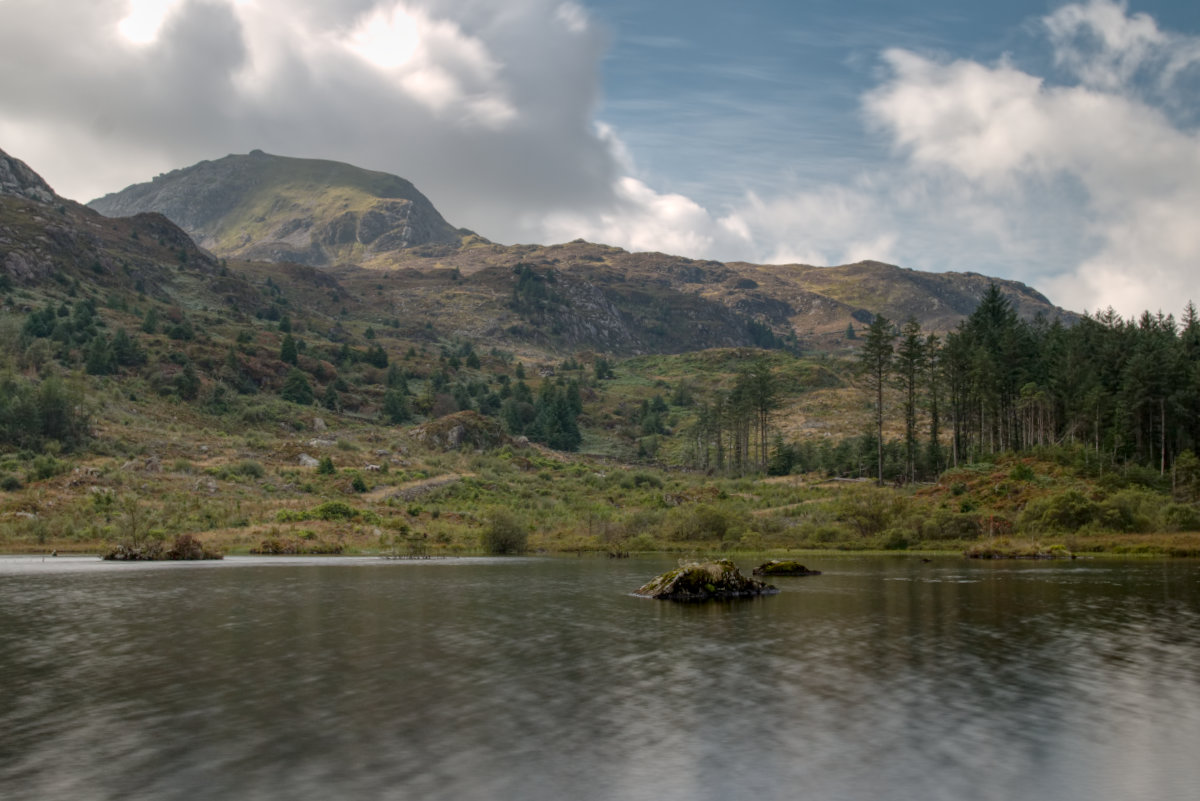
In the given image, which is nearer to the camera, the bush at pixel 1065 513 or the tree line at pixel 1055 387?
the bush at pixel 1065 513

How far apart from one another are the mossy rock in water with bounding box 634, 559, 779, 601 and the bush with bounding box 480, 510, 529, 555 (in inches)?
1346

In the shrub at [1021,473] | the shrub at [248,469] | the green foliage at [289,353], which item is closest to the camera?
the shrub at [1021,473]

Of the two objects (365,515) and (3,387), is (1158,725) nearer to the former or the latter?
(365,515)

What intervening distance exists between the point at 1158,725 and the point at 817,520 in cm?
6370

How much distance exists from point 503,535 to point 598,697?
5498 centimetres

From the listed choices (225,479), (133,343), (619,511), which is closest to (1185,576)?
(619,511)

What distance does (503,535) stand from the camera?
73812 mm

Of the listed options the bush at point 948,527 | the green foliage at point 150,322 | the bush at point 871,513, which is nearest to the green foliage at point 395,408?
the green foliage at point 150,322

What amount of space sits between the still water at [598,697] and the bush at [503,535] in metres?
34.6

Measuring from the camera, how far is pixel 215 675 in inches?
865

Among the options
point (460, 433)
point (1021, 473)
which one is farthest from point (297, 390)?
point (1021, 473)

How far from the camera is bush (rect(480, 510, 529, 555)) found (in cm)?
7375

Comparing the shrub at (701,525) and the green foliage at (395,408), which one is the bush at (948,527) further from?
the green foliage at (395,408)

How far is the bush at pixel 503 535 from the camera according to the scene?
73.8 m
